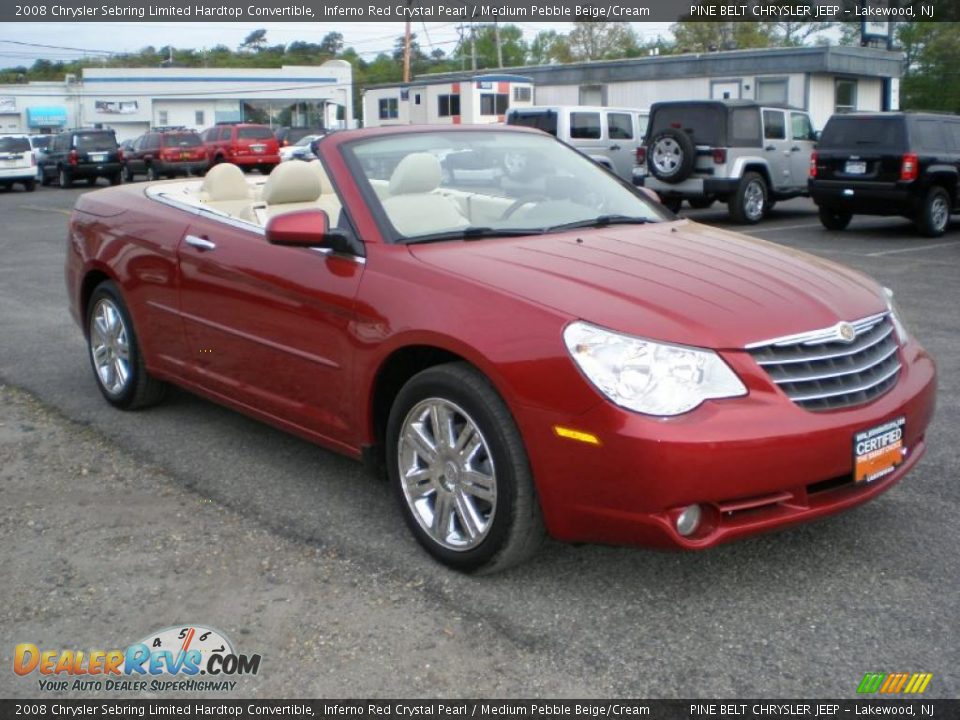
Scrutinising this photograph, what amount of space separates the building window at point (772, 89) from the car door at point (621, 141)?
931cm

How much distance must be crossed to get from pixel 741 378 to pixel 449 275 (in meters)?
1.11

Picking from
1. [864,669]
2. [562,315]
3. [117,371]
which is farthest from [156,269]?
[864,669]

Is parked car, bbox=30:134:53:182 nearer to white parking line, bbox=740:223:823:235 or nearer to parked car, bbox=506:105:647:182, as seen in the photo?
parked car, bbox=506:105:647:182

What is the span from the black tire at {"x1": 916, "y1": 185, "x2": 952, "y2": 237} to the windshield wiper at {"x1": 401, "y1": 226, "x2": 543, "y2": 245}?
12.3 metres

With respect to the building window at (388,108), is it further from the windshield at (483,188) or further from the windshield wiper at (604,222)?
the windshield wiper at (604,222)

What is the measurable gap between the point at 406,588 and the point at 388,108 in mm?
34940

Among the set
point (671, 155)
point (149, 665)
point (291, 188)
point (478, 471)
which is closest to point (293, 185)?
point (291, 188)

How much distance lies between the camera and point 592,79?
3284 centimetres

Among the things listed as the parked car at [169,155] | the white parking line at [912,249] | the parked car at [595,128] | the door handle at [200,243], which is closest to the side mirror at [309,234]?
the door handle at [200,243]

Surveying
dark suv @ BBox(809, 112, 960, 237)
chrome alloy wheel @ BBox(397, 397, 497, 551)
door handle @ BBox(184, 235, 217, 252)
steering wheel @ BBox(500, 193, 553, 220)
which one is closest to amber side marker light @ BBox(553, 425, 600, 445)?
chrome alloy wheel @ BBox(397, 397, 497, 551)

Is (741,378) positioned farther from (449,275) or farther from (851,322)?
(449,275)

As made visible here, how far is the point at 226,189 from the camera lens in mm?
6199

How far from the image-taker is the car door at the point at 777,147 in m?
18.2

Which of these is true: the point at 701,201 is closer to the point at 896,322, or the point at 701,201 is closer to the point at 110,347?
the point at 110,347
